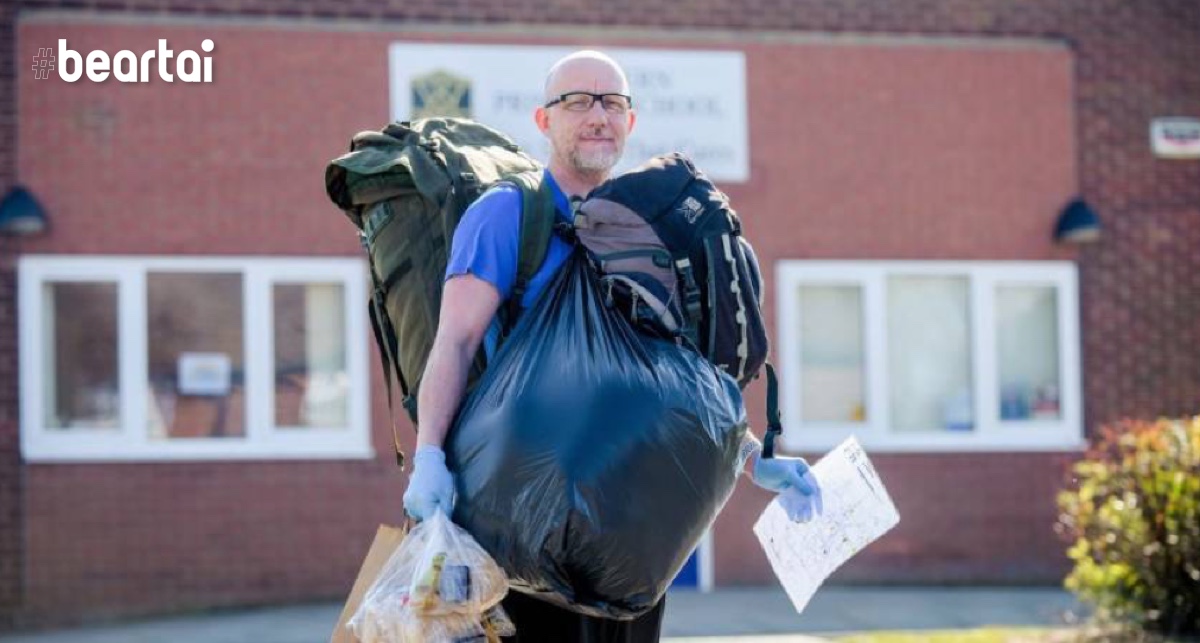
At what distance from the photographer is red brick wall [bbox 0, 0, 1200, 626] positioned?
9.59 metres

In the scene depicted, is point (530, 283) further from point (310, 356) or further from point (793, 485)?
point (310, 356)

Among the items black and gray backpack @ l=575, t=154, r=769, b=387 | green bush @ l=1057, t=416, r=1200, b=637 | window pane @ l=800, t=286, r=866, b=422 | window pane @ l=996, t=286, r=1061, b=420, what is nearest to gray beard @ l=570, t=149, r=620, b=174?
black and gray backpack @ l=575, t=154, r=769, b=387

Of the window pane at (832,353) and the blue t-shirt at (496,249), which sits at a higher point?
the blue t-shirt at (496,249)

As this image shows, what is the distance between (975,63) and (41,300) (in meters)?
6.28

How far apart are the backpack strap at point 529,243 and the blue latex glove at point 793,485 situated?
71cm

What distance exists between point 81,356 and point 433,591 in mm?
7474

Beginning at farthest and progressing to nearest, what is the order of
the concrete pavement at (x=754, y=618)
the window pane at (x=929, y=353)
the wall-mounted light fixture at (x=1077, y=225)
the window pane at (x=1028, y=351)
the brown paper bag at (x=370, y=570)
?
1. the window pane at (x=1028, y=351)
2. the window pane at (x=929, y=353)
3. the wall-mounted light fixture at (x=1077, y=225)
4. the concrete pavement at (x=754, y=618)
5. the brown paper bag at (x=370, y=570)

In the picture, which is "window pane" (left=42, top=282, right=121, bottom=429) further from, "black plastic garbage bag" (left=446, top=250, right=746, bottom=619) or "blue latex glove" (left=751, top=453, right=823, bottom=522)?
"black plastic garbage bag" (left=446, top=250, right=746, bottom=619)

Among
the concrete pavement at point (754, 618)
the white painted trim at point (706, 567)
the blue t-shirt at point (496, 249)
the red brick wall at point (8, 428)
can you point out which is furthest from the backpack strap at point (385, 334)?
the white painted trim at point (706, 567)

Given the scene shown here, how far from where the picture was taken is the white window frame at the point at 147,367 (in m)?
9.54

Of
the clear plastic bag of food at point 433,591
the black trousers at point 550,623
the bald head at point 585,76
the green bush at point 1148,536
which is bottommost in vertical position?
the green bush at point 1148,536

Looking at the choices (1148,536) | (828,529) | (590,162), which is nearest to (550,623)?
(828,529)

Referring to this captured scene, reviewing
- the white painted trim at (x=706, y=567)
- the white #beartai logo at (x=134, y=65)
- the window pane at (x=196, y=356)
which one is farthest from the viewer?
the white painted trim at (x=706, y=567)

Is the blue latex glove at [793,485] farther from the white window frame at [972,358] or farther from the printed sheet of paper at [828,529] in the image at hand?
the white window frame at [972,358]
